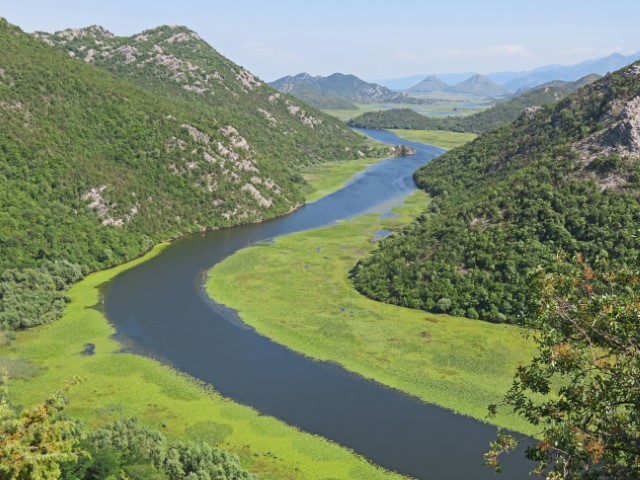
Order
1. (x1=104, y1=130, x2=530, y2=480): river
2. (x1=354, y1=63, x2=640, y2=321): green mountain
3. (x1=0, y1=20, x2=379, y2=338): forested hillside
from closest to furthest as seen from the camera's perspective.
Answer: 1. (x1=104, y1=130, x2=530, y2=480): river
2. (x1=354, y1=63, x2=640, y2=321): green mountain
3. (x1=0, y1=20, x2=379, y2=338): forested hillside

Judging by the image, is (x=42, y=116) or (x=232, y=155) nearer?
(x=42, y=116)

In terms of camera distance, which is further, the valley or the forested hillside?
the forested hillside

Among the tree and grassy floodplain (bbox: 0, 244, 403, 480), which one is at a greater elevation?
the tree

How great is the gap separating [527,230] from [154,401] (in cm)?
7891

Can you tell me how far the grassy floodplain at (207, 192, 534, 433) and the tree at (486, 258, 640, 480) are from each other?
1797 inches

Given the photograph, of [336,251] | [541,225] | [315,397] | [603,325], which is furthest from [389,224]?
[603,325]

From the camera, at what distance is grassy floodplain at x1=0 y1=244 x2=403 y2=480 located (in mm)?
57438

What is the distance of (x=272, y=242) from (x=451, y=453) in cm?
9492

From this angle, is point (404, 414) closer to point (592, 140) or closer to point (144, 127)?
A: point (592, 140)

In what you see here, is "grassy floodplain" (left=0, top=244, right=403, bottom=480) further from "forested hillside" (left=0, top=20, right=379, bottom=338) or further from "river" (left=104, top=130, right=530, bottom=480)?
"forested hillside" (left=0, top=20, right=379, bottom=338)

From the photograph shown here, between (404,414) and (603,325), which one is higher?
(603,325)

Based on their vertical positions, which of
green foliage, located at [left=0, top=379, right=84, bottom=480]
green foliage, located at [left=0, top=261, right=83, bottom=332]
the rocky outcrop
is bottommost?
green foliage, located at [left=0, top=261, right=83, bottom=332]

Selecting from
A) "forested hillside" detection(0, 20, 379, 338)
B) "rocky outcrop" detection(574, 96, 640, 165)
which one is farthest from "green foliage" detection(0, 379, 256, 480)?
"rocky outcrop" detection(574, 96, 640, 165)

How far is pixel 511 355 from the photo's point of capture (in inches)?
3152
